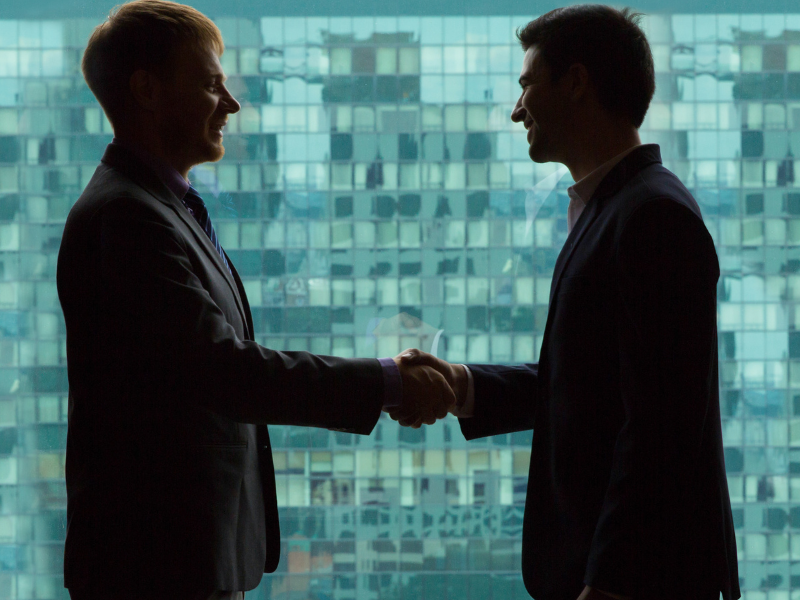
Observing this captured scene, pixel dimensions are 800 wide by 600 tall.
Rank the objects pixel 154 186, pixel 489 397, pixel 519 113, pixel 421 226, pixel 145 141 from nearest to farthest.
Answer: pixel 154 186 → pixel 145 141 → pixel 519 113 → pixel 489 397 → pixel 421 226

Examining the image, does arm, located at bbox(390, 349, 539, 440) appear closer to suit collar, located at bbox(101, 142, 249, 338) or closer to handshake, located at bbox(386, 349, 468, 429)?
handshake, located at bbox(386, 349, 468, 429)

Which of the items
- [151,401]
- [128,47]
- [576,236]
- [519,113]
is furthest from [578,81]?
[151,401]

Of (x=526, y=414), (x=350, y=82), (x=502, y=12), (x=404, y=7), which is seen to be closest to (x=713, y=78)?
(x=502, y=12)

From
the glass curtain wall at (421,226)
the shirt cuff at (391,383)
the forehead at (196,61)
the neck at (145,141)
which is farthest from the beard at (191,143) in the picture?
the glass curtain wall at (421,226)

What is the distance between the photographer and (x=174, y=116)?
59.7 inches

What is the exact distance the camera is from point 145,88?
4.89 feet

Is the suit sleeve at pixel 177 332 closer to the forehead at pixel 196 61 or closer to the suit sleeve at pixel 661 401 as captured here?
the forehead at pixel 196 61

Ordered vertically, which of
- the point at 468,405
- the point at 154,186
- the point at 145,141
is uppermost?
the point at 145,141

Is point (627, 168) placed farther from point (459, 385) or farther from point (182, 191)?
point (182, 191)

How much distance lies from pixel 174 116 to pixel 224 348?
51 cm

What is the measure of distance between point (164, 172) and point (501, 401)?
90 cm

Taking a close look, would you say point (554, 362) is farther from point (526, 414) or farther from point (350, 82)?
point (350, 82)

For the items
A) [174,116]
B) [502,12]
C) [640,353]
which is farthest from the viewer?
[502,12]

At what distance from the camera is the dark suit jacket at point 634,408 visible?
3.72ft
